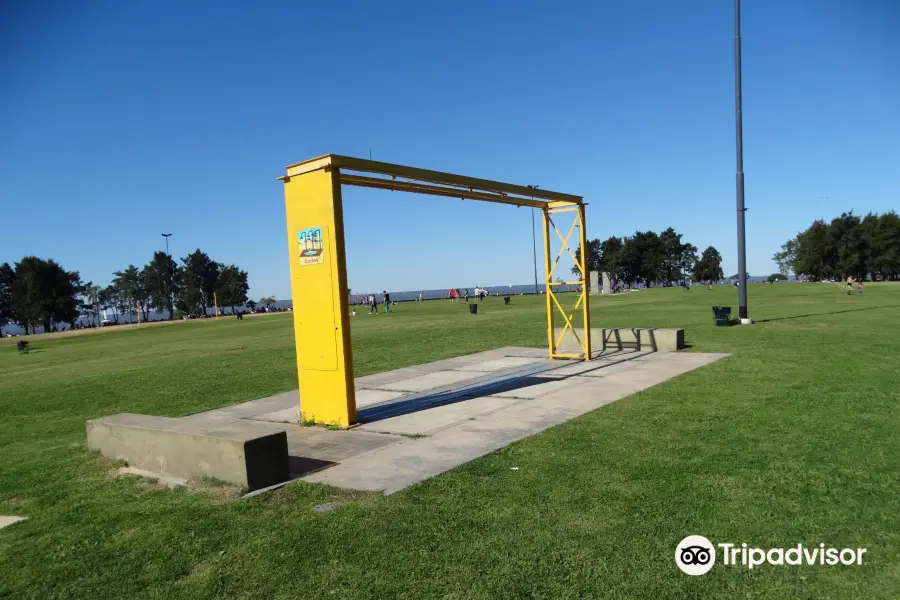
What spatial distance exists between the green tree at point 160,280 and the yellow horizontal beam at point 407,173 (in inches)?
4196

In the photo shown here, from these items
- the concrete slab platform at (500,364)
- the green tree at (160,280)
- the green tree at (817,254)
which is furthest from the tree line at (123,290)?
the green tree at (817,254)

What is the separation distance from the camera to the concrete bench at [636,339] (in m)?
14.6

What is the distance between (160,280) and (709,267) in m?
119

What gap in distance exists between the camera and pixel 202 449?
584 cm

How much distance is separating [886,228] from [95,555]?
94.4m

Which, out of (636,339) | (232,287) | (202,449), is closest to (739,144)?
(636,339)

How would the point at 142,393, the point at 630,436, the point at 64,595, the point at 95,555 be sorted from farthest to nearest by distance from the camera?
the point at 142,393, the point at 630,436, the point at 95,555, the point at 64,595

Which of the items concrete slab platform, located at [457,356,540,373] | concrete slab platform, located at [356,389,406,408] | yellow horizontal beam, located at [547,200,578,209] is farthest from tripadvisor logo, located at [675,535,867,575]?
yellow horizontal beam, located at [547,200,578,209]

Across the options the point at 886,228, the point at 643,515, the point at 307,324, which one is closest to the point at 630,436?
the point at 643,515

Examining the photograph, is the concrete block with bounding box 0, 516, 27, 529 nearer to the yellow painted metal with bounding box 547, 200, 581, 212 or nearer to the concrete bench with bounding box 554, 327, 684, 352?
the yellow painted metal with bounding box 547, 200, 581, 212

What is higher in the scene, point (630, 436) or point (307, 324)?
point (307, 324)

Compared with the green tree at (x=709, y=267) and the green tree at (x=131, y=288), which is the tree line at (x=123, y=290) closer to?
the green tree at (x=131, y=288)

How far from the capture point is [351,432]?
25.9ft

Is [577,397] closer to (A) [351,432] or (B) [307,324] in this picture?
(A) [351,432]
